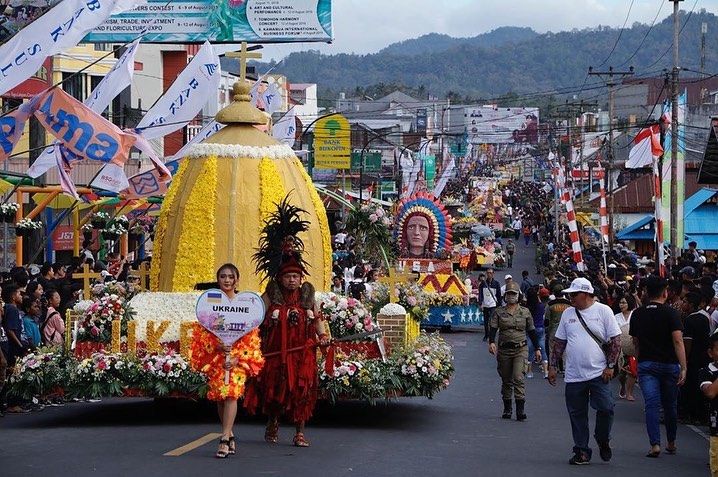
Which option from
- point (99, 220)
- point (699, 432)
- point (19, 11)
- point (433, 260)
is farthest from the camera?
point (433, 260)

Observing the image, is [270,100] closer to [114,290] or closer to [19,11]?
[19,11]

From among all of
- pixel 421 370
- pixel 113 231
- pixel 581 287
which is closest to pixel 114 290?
pixel 421 370

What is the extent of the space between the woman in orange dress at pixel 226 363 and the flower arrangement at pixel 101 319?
309cm

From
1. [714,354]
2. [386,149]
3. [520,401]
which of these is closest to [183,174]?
[520,401]

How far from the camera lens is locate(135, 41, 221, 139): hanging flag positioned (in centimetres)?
2488

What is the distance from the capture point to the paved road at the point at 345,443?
1203 centimetres

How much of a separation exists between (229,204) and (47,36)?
9.10 ft

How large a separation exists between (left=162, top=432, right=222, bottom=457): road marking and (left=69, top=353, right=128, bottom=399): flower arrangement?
1.41m

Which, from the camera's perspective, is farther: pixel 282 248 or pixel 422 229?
pixel 422 229

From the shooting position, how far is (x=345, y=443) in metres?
13.8

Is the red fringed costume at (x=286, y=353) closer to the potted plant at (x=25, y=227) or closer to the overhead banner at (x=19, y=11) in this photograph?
the overhead banner at (x=19, y=11)

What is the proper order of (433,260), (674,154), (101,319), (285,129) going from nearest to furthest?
(101,319) < (285,129) < (674,154) < (433,260)

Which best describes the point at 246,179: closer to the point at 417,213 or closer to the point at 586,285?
the point at 586,285

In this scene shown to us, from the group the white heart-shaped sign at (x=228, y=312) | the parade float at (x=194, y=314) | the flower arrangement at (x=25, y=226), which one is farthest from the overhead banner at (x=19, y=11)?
the white heart-shaped sign at (x=228, y=312)
